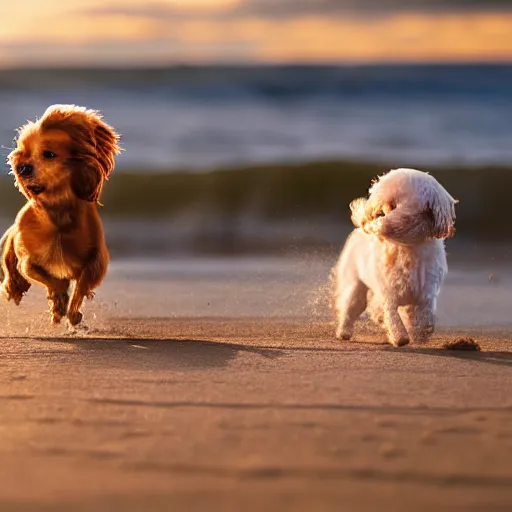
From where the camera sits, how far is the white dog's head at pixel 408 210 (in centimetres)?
633

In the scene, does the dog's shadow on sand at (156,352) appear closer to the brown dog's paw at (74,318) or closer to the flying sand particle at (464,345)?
the brown dog's paw at (74,318)

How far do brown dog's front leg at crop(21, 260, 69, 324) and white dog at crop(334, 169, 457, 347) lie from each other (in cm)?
182

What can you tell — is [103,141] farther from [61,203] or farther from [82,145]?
[61,203]

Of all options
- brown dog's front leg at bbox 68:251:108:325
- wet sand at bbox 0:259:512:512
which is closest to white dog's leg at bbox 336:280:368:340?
wet sand at bbox 0:259:512:512

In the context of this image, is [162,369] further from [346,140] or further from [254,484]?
[346,140]

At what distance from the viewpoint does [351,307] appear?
6836mm

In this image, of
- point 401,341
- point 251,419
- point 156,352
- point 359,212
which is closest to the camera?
point 251,419

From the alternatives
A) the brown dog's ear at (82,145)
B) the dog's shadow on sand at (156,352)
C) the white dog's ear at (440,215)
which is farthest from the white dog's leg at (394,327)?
the brown dog's ear at (82,145)

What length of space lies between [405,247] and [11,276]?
248 cm

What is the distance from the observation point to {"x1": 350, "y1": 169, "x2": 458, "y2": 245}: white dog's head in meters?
6.33

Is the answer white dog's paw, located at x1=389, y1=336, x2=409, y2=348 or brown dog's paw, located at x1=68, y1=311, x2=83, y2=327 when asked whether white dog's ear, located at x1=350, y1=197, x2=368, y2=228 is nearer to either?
white dog's paw, located at x1=389, y1=336, x2=409, y2=348

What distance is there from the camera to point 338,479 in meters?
3.36

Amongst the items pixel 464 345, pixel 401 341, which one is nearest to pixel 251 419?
pixel 464 345

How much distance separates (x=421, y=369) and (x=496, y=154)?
13.6 metres
